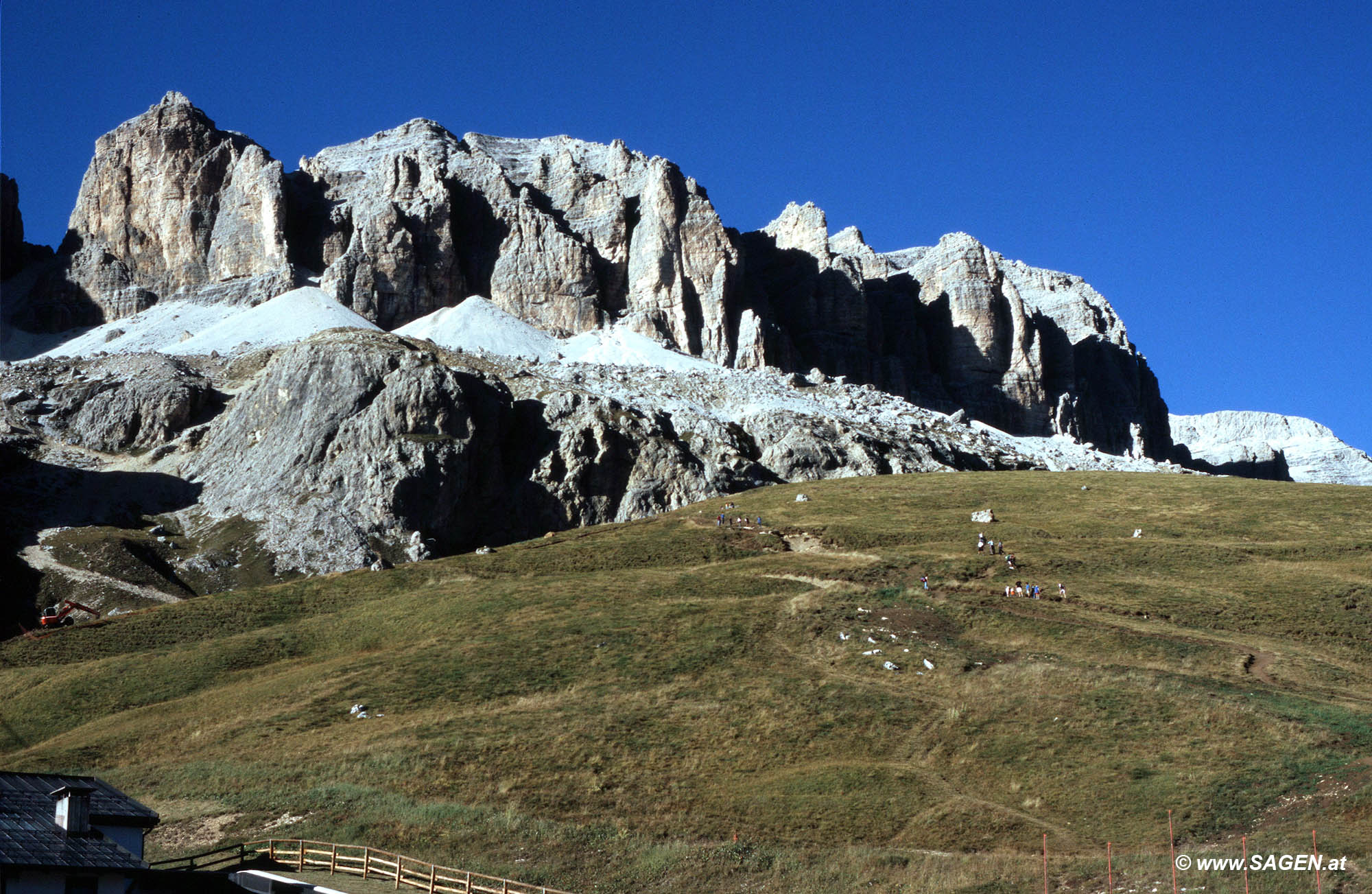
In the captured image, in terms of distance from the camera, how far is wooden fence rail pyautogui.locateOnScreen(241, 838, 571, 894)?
39.8 meters

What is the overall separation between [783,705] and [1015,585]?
26028 mm

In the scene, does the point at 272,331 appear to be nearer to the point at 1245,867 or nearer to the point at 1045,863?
the point at 1045,863

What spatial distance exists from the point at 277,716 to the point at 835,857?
1308 inches

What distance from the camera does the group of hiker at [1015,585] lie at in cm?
7912

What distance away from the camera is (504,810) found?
161ft

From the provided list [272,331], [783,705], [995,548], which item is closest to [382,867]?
[783,705]

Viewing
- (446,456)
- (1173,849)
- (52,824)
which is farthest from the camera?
(446,456)

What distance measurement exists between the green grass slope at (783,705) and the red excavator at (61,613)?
823 centimetres

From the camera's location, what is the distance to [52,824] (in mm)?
38312

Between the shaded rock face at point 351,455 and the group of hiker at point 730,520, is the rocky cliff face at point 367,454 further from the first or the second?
the group of hiker at point 730,520

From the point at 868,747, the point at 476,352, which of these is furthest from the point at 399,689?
the point at 476,352

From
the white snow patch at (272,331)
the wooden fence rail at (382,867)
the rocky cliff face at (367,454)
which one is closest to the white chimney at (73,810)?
the wooden fence rail at (382,867)

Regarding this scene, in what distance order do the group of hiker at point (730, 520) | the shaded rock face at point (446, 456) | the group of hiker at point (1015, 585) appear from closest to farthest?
the group of hiker at point (1015, 585) < the group of hiker at point (730, 520) < the shaded rock face at point (446, 456)

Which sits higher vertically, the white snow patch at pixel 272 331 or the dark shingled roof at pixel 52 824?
the white snow patch at pixel 272 331
